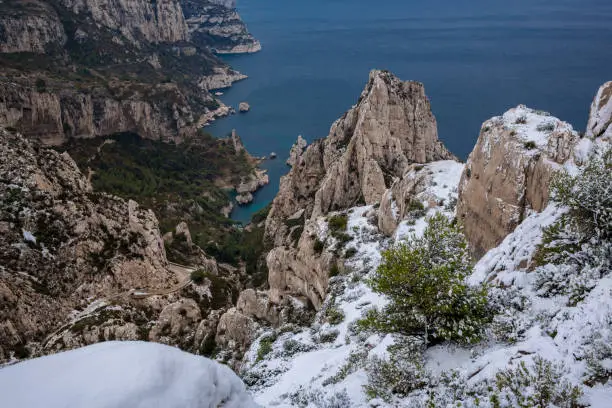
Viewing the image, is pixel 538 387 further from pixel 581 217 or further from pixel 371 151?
pixel 371 151

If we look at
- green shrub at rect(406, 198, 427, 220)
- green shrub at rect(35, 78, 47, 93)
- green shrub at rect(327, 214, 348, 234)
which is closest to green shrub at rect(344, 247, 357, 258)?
green shrub at rect(327, 214, 348, 234)

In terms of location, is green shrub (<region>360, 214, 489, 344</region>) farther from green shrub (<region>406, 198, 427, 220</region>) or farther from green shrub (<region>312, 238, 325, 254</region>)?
green shrub (<region>312, 238, 325, 254</region>)

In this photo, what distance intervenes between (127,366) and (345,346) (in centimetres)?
1660

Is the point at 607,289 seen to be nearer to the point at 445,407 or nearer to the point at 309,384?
the point at 445,407

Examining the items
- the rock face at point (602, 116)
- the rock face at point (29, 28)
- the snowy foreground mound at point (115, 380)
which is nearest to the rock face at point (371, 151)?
the rock face at point (602, 116)

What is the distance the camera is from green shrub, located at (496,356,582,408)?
9.23 metres

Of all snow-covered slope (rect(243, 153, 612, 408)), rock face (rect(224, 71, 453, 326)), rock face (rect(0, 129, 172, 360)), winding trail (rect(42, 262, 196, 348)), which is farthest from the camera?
rock face (rect(224, 71, 453, 326))

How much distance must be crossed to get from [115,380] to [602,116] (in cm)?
2336

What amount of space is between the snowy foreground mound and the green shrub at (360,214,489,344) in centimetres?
716

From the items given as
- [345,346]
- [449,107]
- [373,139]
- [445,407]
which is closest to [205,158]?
[449,107]

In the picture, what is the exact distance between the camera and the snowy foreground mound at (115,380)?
7.41 m

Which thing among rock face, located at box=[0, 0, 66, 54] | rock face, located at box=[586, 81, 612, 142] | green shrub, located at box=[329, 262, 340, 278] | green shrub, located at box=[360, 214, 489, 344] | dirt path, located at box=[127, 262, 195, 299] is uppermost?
rock face, located at box=[0, 0, 66, 54]

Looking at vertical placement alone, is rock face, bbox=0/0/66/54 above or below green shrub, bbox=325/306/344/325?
above

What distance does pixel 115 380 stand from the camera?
784 cm
